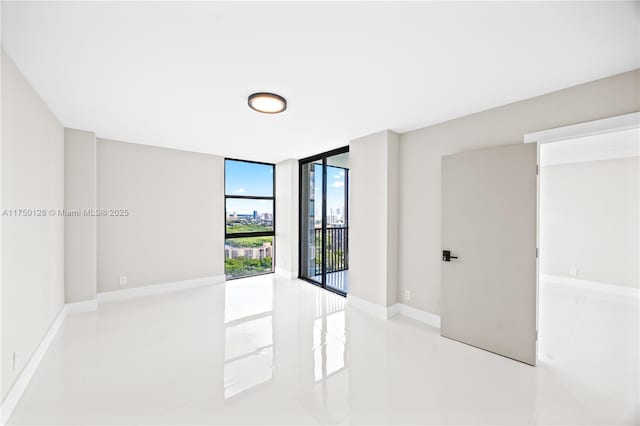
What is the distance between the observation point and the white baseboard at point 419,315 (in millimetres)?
3152

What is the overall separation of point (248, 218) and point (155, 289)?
2.02 metres

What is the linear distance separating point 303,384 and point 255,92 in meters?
2.50

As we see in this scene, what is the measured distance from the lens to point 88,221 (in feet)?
11.6

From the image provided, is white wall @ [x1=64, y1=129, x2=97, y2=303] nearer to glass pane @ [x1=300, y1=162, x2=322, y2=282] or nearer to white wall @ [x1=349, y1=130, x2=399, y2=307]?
glass pane @ [x1=300, y1=162, x2=322, y2=282]

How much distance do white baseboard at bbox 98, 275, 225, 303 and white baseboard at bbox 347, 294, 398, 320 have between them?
8.61 ft

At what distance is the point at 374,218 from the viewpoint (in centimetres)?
358

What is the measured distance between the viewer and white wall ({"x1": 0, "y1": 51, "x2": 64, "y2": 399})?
1.80 m

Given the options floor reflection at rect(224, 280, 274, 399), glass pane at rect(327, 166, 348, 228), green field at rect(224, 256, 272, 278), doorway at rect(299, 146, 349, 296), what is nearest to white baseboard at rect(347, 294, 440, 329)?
doorway at rect(299, 146, 349, 296)

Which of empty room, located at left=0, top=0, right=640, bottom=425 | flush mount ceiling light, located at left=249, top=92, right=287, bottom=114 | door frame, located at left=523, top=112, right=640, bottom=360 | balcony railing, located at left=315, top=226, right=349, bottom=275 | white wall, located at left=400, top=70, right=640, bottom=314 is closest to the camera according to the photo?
empty room, located at left=0, top=0, right=640, bottom=425

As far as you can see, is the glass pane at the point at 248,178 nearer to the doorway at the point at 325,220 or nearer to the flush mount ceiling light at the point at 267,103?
the doorway at the point at 325,220

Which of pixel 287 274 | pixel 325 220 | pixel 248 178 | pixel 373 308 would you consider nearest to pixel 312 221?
pixel 325 220

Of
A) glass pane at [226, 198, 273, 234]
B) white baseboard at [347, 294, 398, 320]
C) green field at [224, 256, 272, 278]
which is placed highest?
glass pane at [226, 198, 273, 234]

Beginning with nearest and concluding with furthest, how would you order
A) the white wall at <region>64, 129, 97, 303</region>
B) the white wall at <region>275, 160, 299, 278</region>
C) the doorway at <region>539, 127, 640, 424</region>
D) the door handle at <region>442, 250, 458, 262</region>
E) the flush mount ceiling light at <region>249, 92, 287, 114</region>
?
the flush mount ceiling light at <region>249, 92, 287, 114</region>, the doorway at <region>539, 127, 640, 424</region>, the door handle at <region>442, 250, 458, 262</region>, the white wall at <region>64, 129, 97, 303</region>, the white wall at <region>275, 160, 299, 278</region>

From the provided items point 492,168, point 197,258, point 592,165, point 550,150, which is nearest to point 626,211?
point 592,165
